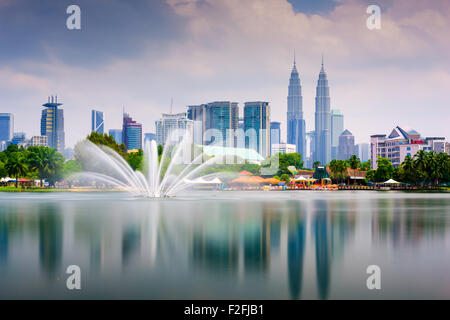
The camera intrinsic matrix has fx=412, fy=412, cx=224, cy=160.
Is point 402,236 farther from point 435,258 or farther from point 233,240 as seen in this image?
point 233,240

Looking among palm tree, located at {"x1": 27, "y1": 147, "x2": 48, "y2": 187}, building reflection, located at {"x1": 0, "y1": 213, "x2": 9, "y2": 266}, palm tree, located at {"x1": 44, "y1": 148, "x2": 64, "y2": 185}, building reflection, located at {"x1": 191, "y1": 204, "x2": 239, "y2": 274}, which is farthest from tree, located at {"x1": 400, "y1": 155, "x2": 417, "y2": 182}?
building reflection, located at {"x1": 0, "y1": 213, "x2": 9, "y2": 266}

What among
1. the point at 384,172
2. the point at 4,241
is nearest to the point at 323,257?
the point at 4,241

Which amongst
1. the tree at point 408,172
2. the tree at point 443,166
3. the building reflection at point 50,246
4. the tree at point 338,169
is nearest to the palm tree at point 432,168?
the tree at point 443,166

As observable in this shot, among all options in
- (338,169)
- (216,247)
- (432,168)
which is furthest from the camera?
(338,169)

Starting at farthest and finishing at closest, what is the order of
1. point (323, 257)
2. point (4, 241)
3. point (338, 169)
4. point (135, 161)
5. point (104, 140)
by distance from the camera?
point (338, 169)
point (135, 161)
point (104, 140)
point (4, 241)
point (323, 257)

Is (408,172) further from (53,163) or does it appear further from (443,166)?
(53,163)

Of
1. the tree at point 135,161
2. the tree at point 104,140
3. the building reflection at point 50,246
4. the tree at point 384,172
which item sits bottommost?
the building reflection at point 50,246

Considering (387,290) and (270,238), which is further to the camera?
(270,238)

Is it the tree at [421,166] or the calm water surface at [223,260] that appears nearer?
the calm water surface at [223,260]

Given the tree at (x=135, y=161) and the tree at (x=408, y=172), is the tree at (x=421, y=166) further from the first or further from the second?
the tree at (x=135, y=161)

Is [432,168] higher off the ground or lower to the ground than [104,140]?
lower
